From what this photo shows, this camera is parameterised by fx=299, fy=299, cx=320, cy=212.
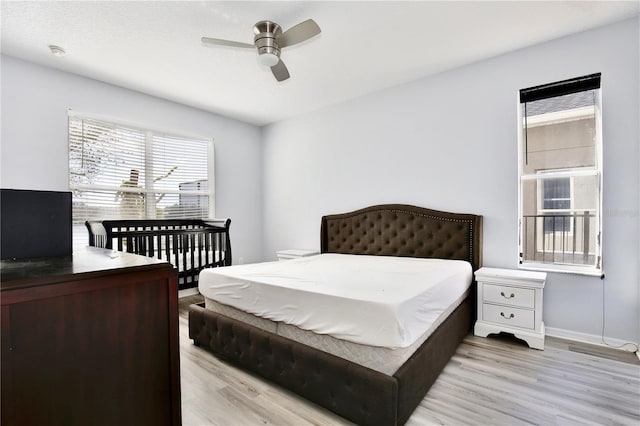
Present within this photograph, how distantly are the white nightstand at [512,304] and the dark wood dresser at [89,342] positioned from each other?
8.55 feet

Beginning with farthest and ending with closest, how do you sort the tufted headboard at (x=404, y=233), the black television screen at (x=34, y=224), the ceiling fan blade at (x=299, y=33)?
1. the tufted headboard at (x=404, y=233)
2. the ceiling fan blade at (x=299, y=33)
3. the black television screen at (x=34, y=224)

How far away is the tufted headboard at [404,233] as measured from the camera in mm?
3105

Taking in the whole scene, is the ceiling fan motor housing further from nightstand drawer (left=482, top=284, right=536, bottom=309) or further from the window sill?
the window sill

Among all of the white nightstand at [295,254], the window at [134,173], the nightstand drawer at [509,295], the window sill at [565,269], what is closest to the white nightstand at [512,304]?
the nightstand drawer at [509,295]

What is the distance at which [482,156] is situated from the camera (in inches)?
121

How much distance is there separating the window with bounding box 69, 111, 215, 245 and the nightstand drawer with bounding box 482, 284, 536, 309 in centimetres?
378

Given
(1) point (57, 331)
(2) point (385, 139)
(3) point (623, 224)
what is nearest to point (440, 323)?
(3) point (623, 224)

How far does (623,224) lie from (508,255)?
2.84ft

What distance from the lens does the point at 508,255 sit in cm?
296

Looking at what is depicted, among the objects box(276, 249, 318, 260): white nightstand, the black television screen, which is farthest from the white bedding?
box(276, 249, 318, 260): white nightstand

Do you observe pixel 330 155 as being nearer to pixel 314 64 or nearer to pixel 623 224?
pixel 314 64

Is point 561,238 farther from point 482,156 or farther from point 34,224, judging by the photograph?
point 34,224

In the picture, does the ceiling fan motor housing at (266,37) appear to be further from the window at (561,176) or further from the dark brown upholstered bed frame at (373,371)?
the window at (561,176)

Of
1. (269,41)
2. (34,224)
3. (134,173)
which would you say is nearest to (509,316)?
(269,41)
